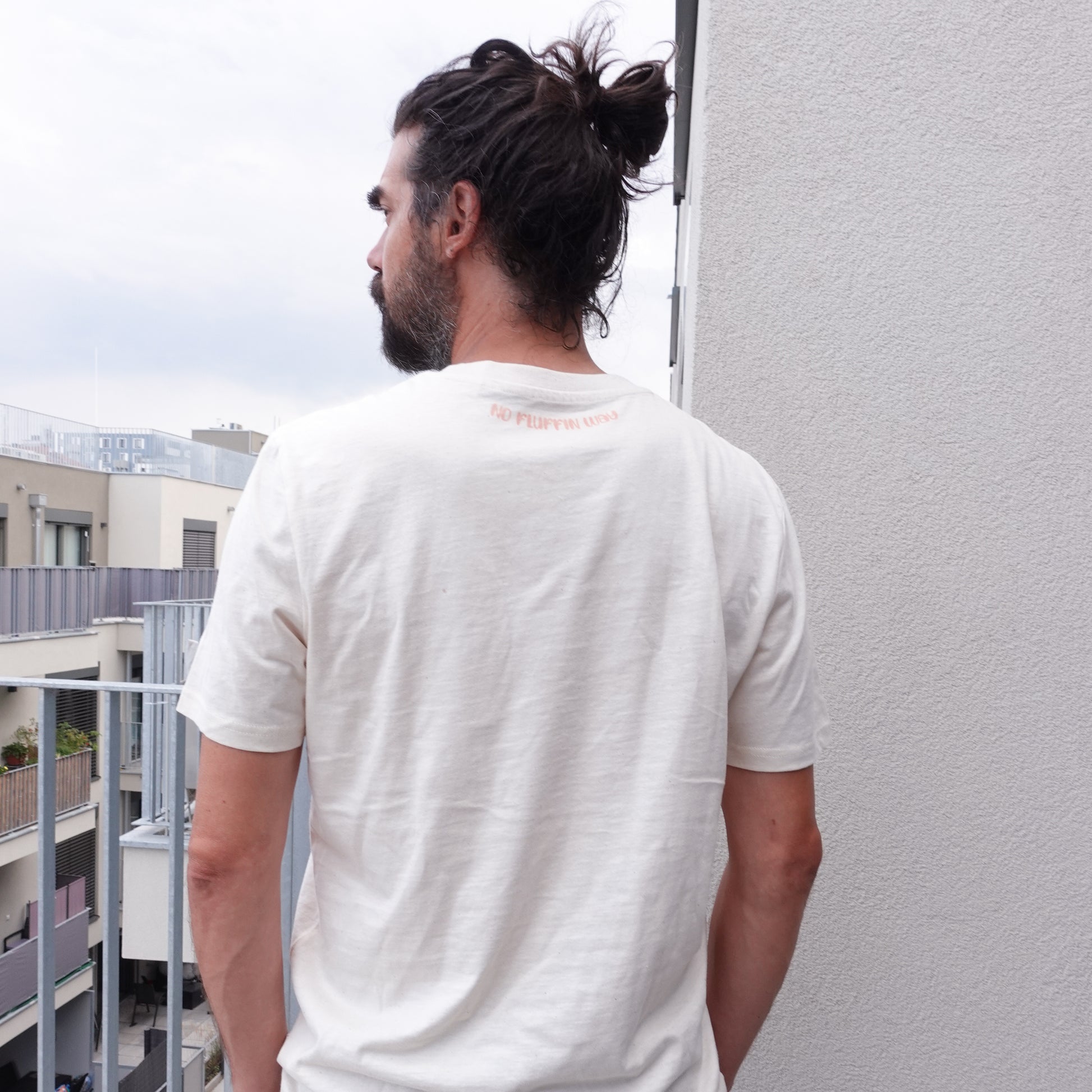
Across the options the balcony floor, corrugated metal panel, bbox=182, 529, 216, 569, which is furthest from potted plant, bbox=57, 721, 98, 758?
corrugated metal panel, bbox=182, 529, 216, 569

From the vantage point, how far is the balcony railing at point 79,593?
38.2 feet

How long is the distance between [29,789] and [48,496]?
589 cm

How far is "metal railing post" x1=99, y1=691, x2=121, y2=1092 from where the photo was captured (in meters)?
1.29

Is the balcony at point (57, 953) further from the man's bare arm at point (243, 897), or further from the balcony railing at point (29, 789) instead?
the balcony railing at point (29, 789)

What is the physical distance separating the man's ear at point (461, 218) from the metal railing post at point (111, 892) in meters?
0.94

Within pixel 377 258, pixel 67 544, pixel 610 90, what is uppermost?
pixel 610 90

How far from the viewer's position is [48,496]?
14703mm

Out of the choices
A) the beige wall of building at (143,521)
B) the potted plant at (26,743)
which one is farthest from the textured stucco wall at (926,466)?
the beige wall of building at (143,521)

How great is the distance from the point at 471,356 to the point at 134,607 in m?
15.1

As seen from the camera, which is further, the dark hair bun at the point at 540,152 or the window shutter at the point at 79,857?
the window shutter at the point at 79,857

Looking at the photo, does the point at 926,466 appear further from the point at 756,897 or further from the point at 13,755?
the point at 13,755

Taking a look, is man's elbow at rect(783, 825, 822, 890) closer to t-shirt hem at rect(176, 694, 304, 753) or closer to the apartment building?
t-shirt hem at rect(176, 694, 304, 753)

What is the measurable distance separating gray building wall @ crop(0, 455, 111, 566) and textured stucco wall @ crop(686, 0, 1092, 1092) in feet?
49.1

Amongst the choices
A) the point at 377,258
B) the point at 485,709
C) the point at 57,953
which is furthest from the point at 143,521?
the point at 485,709
